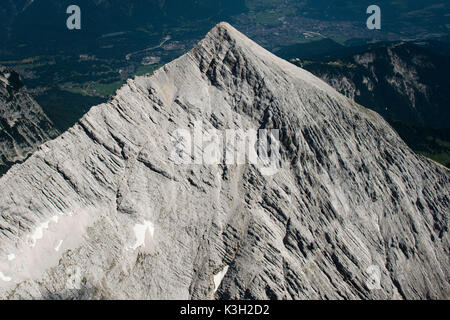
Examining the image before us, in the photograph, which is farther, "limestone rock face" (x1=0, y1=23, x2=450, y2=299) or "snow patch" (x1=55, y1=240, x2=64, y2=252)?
"limestone rock face" (x1=0, y1=23, x2=450, y2=299)

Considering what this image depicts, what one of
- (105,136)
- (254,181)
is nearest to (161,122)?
(105,136)

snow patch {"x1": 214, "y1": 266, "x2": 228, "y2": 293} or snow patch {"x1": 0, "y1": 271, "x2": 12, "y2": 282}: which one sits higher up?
snow patch {"x1": 0, "y1": 271, "x2": 12, "y2": 282}

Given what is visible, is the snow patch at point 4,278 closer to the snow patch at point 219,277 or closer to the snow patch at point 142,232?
the snow patch at point 142,232

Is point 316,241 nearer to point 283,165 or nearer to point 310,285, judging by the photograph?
point 310,285

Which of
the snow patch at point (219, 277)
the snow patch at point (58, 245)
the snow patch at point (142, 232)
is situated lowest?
the snow patch at point (219, 277)

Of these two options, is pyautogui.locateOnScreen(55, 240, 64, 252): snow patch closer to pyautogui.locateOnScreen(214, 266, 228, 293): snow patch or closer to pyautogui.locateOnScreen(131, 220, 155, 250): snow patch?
pyautogui.locateOnScreen(131, 220, 155, 250): snow patch

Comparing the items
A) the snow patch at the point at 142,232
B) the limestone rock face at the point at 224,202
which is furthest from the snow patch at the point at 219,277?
the snow patch at the point at 142,232

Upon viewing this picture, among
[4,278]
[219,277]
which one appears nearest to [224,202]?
[219,277]

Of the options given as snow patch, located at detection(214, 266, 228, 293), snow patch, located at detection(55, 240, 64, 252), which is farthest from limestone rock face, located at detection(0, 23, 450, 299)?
snow patch, located at detection(214, 266, 228, 293)
